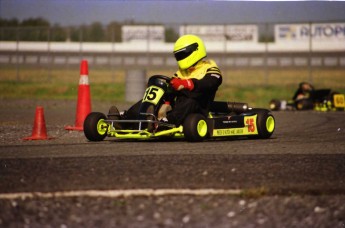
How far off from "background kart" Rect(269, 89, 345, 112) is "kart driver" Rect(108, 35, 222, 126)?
9.89 m

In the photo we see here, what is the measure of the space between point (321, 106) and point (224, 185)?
14688 millimetres

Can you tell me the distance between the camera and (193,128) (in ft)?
32.4

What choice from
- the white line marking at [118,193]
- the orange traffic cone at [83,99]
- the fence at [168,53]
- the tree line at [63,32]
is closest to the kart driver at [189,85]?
the orange traffic cone at [83,99]

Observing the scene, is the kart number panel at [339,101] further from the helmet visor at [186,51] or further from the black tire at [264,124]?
the helmet visor at [186,51]

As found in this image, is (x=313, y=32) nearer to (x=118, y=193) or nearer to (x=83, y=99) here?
(x=83, y=99)

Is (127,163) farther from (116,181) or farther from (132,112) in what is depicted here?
(132,112)

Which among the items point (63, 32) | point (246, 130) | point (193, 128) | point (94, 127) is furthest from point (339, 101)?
point (63, 32)

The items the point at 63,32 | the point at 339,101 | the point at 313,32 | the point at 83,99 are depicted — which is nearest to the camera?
the point at 83,99

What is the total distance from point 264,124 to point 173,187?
16.2 feet

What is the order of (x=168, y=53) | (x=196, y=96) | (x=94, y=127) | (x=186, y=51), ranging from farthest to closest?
(x=168, y=53), (x=186, y=51), (x=196, y=96), (x=94, y=127)

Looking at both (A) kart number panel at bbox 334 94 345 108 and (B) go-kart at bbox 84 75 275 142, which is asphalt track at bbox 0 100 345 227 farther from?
(A) kart number panel at bbox 334 94 345 108

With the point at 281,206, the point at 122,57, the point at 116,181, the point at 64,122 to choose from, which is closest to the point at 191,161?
the point at 116,181

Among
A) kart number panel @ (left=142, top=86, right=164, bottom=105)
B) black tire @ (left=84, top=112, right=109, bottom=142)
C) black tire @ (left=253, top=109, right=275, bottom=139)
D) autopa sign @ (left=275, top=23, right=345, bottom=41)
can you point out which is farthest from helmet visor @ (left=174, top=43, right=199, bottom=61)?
autopa sign @ (left=275, top=23, right=345, bottom=41)

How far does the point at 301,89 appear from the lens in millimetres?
21438
